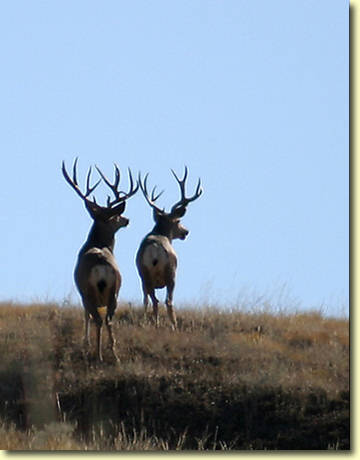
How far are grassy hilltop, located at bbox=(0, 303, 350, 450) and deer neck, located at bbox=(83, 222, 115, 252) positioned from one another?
1.32 meters

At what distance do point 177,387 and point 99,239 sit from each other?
301 cm

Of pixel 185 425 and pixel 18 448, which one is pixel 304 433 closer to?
pixel 185 425

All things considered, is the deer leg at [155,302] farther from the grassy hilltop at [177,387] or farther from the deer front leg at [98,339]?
the deer front leg at [98,339]

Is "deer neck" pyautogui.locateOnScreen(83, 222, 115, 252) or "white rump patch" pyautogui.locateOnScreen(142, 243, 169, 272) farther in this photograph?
"white rump patch" pyautogui.locateOnScreen(142, 243, 169, 272)

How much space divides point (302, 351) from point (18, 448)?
6408mm

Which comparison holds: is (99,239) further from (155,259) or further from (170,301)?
(170,301)

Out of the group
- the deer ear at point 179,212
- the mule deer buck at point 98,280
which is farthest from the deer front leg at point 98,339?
the deer ear at point 179,212

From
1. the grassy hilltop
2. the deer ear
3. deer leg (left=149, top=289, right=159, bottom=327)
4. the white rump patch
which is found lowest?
the grassy hilltop

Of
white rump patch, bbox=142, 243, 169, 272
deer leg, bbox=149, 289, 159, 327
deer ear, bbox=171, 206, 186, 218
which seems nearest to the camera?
deer leg, bbox=149, 289, 159, 327

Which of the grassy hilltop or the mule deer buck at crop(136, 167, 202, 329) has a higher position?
the mule deer buck at crop(136, 167, 202, 329)

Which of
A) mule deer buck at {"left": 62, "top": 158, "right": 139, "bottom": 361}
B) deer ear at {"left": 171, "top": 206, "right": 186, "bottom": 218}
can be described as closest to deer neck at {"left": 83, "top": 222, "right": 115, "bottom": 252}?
mule deer buck at {"left": 62, "top": 158, "right": 139, "bottom": 361}

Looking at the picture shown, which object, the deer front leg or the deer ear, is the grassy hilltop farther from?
the deer ear

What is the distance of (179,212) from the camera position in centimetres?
2462

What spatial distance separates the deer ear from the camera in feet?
80.7
